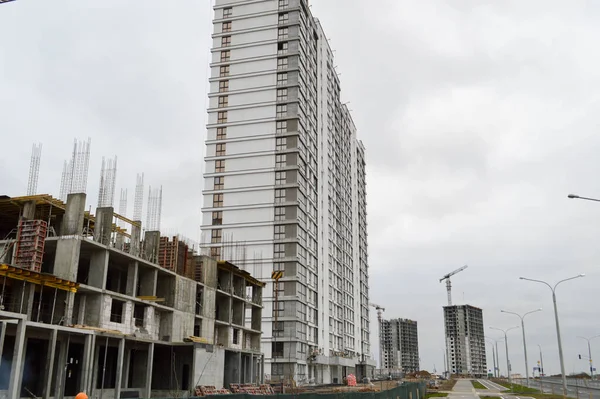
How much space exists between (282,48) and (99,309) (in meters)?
60.5

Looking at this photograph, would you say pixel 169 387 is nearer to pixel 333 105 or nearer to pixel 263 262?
pixel 263 262

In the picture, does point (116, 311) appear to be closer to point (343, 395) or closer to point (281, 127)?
point (343, 395)

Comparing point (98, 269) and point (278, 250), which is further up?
point (278, 250)

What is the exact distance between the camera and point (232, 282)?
6303cm

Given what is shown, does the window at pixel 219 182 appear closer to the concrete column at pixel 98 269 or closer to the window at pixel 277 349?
the window at pixel 277 349

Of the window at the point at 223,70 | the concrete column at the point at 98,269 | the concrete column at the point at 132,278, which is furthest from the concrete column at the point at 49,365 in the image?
the window at the point at 223,70

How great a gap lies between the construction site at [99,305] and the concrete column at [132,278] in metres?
0.08

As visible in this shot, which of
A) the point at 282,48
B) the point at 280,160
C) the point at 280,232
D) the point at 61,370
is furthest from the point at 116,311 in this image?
the point at 282,48

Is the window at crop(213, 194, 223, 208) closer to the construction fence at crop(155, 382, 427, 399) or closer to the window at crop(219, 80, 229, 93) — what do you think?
the window at crop(219, 80, 229, 93)

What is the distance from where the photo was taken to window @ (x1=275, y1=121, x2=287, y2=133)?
8550 centimetres

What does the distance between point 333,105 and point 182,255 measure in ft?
223

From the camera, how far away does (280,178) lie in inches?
3295

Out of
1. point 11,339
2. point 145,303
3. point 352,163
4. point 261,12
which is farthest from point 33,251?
point 352,163

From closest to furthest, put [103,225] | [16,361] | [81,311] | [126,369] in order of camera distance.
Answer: [16,361] < [81,311] < [103,225] < [126,369]
